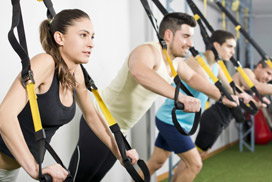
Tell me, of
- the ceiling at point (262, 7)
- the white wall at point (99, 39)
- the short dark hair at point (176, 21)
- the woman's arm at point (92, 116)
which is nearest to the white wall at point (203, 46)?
the white wall at point (99, 39)

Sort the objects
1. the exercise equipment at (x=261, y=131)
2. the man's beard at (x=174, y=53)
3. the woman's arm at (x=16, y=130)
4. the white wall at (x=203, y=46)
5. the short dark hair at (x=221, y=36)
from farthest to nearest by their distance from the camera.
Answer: the exercise equipment at (x=261, y=131), the white wall at (x=203, y=46), the short dark hair at (x=221, y=36), the man's beard at (x=174, y=53), the woman's arm at (x=16, y=130)

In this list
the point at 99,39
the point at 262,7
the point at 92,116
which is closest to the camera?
the point at 92,116

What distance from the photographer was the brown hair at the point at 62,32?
166cm

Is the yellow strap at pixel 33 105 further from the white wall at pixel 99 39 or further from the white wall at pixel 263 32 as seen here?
the white wall at pixel 263 32

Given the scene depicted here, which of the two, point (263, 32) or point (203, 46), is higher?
point (203, 46)

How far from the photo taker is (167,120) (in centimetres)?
300

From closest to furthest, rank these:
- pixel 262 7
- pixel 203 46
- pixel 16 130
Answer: pixel 16 130 → pixel 203 46 → pixel 262 7

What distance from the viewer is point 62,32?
5.60 feet

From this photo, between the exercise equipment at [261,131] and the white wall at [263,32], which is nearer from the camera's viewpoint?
the exercise equipment at [261,131]

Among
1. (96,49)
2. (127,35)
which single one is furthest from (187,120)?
(127,35)

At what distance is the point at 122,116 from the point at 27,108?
0.88 metres

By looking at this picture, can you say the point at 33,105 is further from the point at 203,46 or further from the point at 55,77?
the point at 203,46

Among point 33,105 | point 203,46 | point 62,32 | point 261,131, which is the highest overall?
point 62,32

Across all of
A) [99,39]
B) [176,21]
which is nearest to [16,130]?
[176,21]
